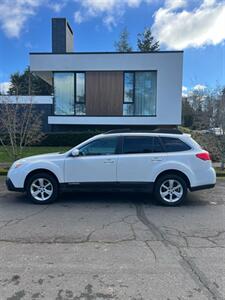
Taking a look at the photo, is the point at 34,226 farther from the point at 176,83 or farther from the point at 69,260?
the point at 176,83

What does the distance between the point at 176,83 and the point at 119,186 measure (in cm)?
1327

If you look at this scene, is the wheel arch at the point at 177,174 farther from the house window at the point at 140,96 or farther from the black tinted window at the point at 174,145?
the house window at the point at 140,96

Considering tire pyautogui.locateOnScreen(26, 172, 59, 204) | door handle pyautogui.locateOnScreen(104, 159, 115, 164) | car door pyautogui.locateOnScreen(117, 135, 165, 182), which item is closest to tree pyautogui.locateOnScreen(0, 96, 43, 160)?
tire pyautogui.locateOnScreen(26, 172, 59, 204)

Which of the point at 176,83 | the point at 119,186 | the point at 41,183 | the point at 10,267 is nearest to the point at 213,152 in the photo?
the point at 176,83

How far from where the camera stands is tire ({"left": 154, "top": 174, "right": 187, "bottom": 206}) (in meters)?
6.87

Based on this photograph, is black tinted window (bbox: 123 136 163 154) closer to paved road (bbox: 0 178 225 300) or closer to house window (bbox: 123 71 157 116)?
paved road (bbox: 0 178 225 300)

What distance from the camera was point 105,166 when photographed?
6.90 meters

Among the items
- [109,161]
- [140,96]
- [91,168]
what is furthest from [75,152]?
[140,96]

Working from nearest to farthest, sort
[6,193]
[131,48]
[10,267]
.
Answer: [10,267], [6,193], [131,48]

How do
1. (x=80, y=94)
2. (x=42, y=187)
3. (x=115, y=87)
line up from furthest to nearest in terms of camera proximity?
1. (x=80, y=94)
2. (x=115, y=87)
3. (x=42, y=187)

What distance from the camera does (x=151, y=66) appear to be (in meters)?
18.4

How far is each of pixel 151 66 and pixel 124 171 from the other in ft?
42.9

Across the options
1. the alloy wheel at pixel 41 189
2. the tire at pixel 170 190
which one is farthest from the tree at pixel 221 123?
the alloy wheel at pixel 41 189

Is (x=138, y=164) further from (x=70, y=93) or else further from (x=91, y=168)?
(x=70, y=93)
